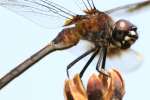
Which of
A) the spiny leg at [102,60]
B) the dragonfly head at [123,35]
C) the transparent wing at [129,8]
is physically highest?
the transparent wing at [129,8]

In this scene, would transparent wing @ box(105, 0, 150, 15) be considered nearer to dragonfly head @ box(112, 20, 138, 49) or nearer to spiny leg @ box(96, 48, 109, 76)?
dragonfly head @ box(112, 20, 138, 49)

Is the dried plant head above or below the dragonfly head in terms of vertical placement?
below

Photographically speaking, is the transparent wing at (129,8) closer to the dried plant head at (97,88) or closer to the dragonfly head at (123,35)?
the dragonfly head at (123,35)

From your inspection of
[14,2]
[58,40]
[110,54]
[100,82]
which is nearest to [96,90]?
[100,82]

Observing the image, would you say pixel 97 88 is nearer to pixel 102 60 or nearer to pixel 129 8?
pixel 102 60

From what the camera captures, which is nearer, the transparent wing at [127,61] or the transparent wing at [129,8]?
the transparent wing at [129,8]

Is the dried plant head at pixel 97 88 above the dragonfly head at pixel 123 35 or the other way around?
the other way around
